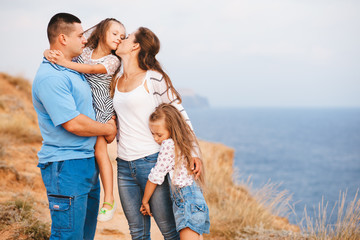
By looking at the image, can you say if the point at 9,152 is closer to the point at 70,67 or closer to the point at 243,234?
the point at 243,234

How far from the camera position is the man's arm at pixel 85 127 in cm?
230

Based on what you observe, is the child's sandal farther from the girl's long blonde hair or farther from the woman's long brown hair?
the woman's long brown hair

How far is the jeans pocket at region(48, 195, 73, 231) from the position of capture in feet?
7.57

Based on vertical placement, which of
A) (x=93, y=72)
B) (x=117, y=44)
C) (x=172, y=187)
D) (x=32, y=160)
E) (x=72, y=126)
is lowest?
(x=32, y=160)

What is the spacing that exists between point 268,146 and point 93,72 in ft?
207

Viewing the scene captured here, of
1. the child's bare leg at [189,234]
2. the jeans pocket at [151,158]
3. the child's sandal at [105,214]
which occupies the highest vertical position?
the jeans pocket at [151,158]

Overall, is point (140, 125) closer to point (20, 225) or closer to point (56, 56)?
point (56, 56)

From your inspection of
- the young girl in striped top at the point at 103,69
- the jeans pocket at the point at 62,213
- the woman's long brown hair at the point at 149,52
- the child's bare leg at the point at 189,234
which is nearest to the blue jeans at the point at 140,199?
the young girl in striped top at the point at 103,69

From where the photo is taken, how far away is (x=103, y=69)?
9.46ft

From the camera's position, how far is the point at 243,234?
16.1ft

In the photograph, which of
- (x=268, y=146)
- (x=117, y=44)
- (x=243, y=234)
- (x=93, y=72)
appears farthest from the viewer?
(x=268, y=146)

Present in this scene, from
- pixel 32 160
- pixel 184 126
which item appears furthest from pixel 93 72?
pixel 32 160

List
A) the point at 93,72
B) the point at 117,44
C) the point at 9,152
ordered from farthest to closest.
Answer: the point at 9,152 < the point at 117,44 < the point at 93,72

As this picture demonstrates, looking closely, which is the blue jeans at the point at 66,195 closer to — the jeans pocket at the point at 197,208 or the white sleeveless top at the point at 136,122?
the white sleeveless top at the point at 136,122
